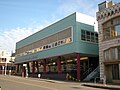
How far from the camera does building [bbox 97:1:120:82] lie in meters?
29.6

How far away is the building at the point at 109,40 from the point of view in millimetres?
29609

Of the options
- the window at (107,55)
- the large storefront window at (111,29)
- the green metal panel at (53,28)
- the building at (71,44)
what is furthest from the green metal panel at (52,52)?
the large storefront window at (111,29)

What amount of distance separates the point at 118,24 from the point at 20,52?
129 ft

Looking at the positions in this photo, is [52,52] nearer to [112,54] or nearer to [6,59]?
[112,54]

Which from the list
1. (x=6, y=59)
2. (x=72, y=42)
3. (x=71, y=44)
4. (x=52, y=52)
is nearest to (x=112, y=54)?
(x=72, y=42)

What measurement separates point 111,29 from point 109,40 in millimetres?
1574

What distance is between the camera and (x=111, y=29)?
30891 millimetres

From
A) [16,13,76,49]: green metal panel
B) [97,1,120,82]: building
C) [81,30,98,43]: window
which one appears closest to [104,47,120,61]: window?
[97,1,120,82]: building

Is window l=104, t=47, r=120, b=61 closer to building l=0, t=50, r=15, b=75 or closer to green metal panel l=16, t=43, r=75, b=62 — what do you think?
green metal panel l=16, t=43, r=75, b=62

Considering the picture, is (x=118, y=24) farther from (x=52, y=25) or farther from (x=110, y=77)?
(x=52, y=25)

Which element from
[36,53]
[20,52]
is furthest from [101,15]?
[20,52]

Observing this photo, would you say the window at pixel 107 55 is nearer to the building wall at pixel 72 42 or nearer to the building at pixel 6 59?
the building wall at pixel 72 42

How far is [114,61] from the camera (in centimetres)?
2928

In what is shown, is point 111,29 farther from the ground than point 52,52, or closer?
farther from the ground
